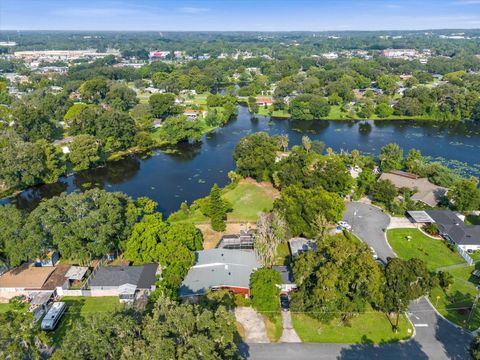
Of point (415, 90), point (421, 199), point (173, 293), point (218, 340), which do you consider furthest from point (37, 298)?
point (415, 90)

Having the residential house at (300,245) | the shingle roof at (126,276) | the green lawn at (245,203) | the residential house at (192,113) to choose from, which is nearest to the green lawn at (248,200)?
the green lawn at (245,203)

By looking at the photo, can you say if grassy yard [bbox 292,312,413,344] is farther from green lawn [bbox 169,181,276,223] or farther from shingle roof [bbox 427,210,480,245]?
green lawn [bbox 169,181,276,223]

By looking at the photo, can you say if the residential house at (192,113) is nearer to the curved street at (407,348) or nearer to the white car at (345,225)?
the white car at (345,225)

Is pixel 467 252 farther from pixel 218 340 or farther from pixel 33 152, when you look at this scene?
pixel 33 152

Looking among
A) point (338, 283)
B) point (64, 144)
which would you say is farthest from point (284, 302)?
point (64, 144)

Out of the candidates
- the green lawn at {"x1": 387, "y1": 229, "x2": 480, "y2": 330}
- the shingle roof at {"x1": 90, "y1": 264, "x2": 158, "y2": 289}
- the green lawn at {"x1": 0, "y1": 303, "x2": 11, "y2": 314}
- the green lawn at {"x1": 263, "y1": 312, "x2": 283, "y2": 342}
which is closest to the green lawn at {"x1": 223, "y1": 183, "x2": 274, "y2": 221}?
the shingle roof at {"x1": 90, "y1": 264, "x2": 158, "y2": 289}

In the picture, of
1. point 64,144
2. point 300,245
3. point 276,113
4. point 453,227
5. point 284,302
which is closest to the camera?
point 284,302

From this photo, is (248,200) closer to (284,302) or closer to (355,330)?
(284,302)
